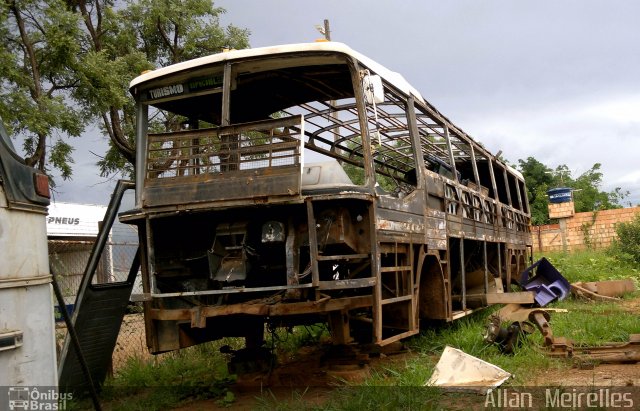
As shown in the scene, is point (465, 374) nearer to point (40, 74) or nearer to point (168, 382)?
point (168, 382)

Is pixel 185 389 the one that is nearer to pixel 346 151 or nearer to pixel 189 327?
pixel 189 327

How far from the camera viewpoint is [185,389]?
228 inches

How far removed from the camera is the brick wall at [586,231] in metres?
22.5

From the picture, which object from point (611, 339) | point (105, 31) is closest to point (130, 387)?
point (611, 339)

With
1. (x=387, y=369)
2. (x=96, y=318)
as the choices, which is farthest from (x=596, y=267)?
(x=96, y=318)

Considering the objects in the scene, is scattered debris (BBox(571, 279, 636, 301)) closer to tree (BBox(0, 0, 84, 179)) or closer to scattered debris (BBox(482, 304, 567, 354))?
scattered debris (BBox(482, 304, 567, 354))

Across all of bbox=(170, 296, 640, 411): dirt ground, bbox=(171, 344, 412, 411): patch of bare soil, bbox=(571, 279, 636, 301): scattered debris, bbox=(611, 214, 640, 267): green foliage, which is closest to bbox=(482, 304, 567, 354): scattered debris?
bbox=(170, 296, 640, 411): dirt ground

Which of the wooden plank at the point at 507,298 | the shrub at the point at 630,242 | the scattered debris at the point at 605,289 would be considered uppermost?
the shrub at the point at 630,242

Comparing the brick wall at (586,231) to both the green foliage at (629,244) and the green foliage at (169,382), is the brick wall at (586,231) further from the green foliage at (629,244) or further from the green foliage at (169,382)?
the green foliage at (169,382)

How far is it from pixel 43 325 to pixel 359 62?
3.28 metres

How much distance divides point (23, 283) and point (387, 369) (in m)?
3.50

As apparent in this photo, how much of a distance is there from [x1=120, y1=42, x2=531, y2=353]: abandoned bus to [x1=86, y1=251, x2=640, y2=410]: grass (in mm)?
392

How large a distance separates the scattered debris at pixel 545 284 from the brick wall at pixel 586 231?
12257 mm

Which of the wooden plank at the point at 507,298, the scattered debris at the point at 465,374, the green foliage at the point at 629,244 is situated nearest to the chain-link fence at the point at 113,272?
the scattered debris at the point at 465,374
